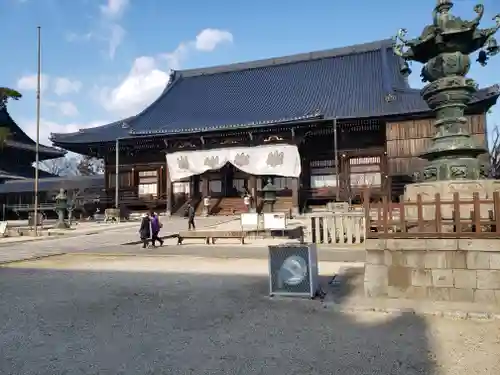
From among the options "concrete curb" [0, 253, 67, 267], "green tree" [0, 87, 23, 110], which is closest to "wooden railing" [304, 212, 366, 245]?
"concrete curb" [0, 253, 67, 267]

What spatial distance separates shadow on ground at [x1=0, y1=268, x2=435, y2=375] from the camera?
10.4 ft

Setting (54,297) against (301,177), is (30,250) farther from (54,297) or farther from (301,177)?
(301,177)

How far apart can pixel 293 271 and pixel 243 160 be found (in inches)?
779

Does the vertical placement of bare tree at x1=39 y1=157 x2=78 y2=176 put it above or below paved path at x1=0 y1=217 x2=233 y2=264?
above

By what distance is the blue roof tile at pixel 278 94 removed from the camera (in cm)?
2428

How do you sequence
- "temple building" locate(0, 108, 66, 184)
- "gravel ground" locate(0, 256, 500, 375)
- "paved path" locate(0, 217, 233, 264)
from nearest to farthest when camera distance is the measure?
"gravel ground" locate(0, 256, 500, 375)
"paved path" locate(0, 217, 233, 264)
"temple building" locate(0, 108, 66, 184)

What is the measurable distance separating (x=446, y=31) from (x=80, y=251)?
1043cm

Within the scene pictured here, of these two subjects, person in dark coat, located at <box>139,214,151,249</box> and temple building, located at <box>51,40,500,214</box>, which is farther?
temple building, located at <box>51,40,500,214</box>

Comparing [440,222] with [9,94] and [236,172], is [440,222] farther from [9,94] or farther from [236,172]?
[9,94]

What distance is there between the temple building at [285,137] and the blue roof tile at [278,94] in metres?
0.09

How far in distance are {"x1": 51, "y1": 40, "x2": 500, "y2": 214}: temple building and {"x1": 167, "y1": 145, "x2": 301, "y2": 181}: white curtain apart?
64 mm

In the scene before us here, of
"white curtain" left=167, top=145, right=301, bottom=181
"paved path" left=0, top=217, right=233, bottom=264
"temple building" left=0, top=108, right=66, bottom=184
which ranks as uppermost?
"temple building" left=0, top=108, right=66, bottom=184

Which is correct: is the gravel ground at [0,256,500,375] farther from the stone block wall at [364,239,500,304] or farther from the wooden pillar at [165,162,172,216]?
the wooden pillar at [165,162,172,216]

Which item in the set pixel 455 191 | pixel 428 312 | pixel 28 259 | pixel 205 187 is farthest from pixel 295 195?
pixel 428 312
